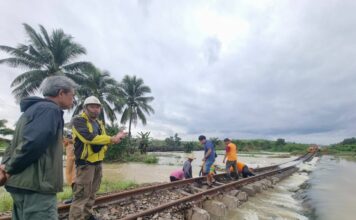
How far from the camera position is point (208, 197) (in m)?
5.36

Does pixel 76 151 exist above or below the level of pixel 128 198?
above

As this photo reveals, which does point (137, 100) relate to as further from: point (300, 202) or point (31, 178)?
point (31, 178)

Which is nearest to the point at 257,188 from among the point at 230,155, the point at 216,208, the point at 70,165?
the point at 230,155

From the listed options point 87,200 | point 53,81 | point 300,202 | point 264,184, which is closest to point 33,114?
point 53,81

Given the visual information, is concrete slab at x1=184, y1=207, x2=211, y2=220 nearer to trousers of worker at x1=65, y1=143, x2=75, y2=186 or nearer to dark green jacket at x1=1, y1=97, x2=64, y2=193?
trousers of worker at x1=65, y1=143, x2=75, y2=186

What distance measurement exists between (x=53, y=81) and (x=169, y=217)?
3276mm

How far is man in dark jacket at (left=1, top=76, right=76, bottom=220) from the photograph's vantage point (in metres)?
1.67

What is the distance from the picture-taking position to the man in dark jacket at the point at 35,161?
5.49 ft

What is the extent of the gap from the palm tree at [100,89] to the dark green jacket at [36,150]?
20588 millimetres

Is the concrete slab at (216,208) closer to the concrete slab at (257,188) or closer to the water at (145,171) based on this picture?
the concrete slab at (257,188)

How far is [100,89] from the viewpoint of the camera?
24312mm

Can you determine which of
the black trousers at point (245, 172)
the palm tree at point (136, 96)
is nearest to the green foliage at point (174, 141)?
the palm tree at point (136, 96)

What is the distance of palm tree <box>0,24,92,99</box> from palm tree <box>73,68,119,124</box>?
1.33 m

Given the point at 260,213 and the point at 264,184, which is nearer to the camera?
the point at 260,213
